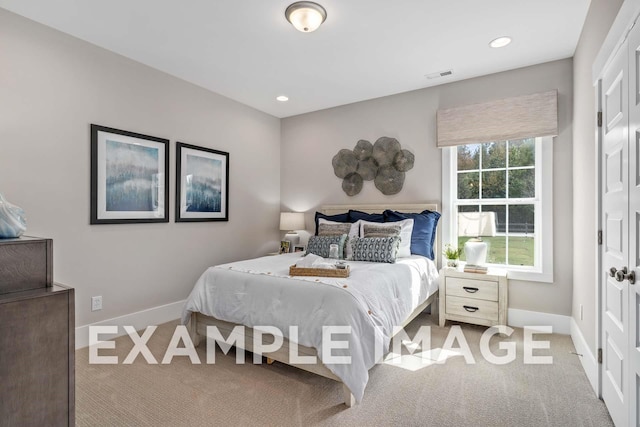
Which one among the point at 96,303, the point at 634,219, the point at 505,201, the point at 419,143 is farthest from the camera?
the point at 419,143

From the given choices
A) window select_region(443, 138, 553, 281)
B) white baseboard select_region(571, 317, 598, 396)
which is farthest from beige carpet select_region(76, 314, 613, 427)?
window select_region(443, 138, 553, 281)

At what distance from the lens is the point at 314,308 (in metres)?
2.12

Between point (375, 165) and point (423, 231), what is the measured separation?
1.10m

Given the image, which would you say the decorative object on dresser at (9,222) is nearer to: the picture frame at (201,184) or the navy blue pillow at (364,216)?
the picture frame at (201,184)

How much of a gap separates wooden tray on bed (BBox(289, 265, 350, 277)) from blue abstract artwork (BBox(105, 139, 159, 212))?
1.81 metres

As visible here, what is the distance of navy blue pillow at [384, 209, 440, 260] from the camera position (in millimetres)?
3556

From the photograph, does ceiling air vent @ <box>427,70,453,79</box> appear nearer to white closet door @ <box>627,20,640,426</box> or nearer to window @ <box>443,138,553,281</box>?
window @ <box>443,138,553,281</box>

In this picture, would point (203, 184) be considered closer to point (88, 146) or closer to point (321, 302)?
point (88, 146)

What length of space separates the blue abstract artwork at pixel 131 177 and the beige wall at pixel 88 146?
→ 181 mm

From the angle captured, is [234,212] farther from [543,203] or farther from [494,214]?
[543,203]

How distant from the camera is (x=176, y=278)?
362 centimetres

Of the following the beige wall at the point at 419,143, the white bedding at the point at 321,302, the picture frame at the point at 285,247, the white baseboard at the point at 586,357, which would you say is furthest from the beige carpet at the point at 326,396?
the picture frame at the point at 285,247

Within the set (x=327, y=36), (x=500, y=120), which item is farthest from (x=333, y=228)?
(x=500, y=120)

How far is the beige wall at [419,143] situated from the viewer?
315cm
